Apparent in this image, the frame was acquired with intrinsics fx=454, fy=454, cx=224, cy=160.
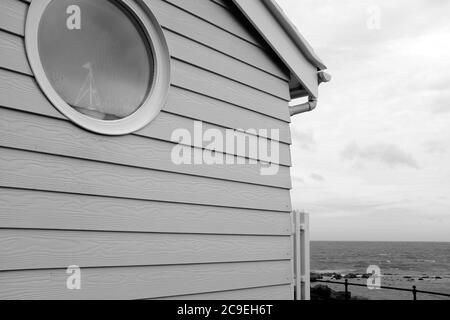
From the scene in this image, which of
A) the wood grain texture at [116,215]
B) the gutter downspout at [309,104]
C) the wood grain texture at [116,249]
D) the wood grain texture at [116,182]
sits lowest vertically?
the wood grain texture at [116,249]

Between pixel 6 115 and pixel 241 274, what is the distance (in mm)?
1993

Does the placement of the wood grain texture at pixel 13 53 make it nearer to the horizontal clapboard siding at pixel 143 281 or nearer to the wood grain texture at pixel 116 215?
the wood grain texture at pixel 116 215

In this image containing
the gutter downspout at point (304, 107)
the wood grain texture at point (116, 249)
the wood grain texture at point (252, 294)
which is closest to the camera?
the wood grain texture at point (116, 249)

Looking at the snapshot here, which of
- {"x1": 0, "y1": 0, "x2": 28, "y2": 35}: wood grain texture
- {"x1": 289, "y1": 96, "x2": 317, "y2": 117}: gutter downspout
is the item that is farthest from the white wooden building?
{"x1": 289, "y1": 96, "x2": 317, "y2": 117}: gutter downspout

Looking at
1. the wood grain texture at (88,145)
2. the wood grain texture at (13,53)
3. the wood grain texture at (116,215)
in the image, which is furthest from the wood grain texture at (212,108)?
the wood grain texture at (116,215)

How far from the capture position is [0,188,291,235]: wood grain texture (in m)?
2.29

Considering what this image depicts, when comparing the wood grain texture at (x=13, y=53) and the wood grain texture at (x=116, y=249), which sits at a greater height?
the wood grain texture at (x=13, y=53)

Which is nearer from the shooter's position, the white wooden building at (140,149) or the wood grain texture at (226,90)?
the white wooden building at (140,149)

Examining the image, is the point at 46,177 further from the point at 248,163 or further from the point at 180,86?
the point at 248,163

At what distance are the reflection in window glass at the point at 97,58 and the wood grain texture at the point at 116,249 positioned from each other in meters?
0.74

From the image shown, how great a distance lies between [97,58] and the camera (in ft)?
8.93

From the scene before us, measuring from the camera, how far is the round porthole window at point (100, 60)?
2.48 metres

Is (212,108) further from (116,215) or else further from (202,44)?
(116,215)

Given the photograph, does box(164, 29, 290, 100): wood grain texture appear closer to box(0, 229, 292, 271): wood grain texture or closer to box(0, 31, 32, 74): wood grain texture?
box(0, 31, 32, 74): wood grain texture
